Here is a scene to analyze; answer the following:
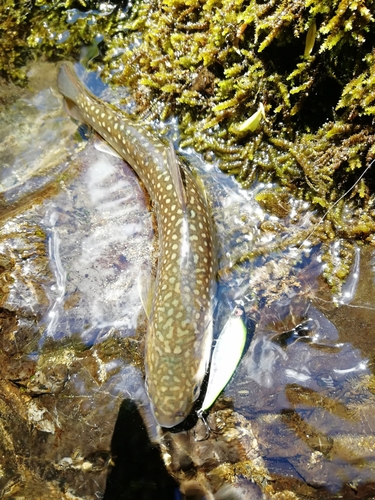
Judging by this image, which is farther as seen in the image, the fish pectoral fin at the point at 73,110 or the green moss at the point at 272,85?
the fish pectoral fin at the point at 73,110

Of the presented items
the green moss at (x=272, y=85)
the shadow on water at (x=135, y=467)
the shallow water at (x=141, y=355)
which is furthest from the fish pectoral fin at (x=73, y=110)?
the shadow on water at (x=135, y=467)

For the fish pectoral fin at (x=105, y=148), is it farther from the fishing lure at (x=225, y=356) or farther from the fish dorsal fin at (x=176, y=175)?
the fishing lure at (x=225, y=356)

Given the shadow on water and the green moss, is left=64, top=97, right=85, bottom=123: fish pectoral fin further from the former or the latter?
the shadow on water

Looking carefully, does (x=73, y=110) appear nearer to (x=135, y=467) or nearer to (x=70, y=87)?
(x=70, y=87)

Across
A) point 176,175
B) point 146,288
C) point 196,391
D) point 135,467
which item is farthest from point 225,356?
point 176,175

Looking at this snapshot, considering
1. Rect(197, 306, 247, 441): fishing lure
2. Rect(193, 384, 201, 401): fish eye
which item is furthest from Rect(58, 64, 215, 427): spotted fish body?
Rect(197, 306, 247, 441): fishing lure

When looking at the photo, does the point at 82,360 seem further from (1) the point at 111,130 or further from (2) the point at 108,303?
(1) the point at 111,130
